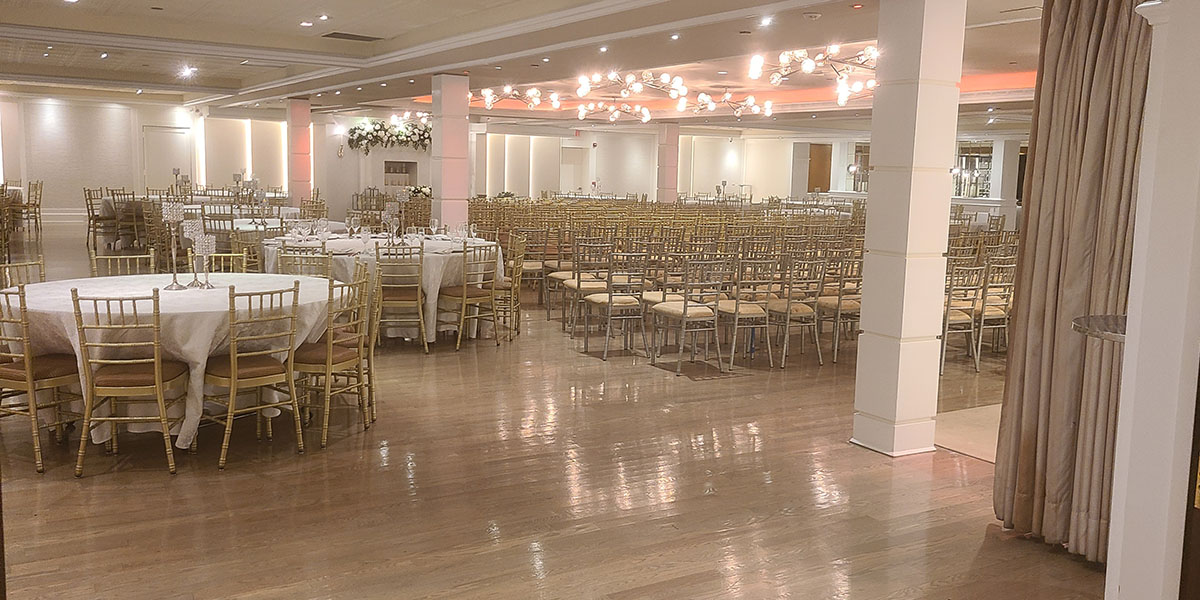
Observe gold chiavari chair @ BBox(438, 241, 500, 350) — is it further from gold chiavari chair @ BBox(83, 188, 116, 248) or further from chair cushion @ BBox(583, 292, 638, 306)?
gold chiavari chair @ BBox(83, 188, 116, 248)

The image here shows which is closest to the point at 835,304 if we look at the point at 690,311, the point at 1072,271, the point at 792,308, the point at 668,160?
the point at 792,308

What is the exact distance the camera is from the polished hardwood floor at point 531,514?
3744 millimetres

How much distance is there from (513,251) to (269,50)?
4983 millimetres

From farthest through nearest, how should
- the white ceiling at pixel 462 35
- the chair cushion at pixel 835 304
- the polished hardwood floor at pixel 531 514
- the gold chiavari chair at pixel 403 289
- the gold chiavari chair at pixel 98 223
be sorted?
1. the gold chiavari chair at pixel 98 223
2. the chair cushion at pixel 835 304
3. the gold chiavari chair at pixel 403 289
4. the white ceiling at pixel 462 35
5. the polished hardwood floor at pixel 531 514

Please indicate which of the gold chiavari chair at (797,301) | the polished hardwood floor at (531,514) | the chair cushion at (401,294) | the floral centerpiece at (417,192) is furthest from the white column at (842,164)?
the polished hardwood floor at (531,514)

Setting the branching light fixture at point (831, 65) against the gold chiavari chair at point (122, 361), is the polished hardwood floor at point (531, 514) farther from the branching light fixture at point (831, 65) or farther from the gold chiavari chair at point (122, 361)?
the branching light fixture at point (831, 65)

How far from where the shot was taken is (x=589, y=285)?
917 cm

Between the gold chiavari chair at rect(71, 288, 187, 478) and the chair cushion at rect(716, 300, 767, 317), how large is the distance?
4.33m

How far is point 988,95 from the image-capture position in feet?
45.5

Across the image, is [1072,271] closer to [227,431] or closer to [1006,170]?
[227,431]

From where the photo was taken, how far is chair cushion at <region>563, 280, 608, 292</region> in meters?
9.10

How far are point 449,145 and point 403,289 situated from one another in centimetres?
463

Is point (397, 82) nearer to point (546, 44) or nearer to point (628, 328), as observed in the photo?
point (546, 44)

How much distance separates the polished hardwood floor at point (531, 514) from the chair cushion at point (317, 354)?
1.60ft
